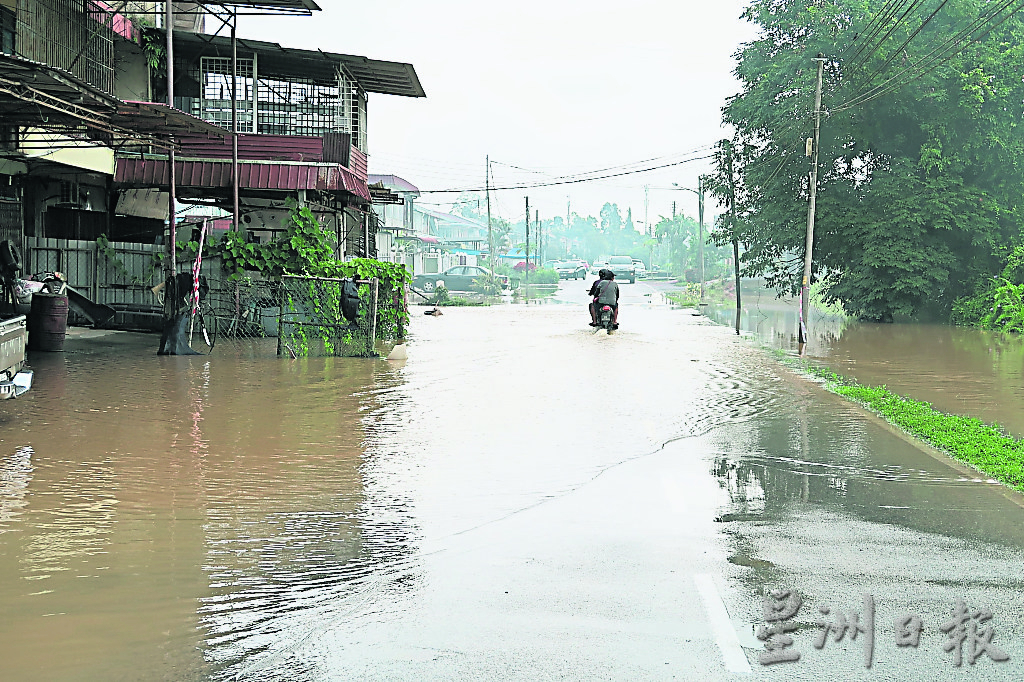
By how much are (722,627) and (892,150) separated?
3426 cm

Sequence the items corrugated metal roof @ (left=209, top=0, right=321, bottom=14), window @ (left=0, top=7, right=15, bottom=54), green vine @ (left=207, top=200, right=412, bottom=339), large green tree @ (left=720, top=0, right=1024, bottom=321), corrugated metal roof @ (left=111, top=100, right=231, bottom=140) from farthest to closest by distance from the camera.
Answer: large green tree @ (left=720, top=0, right=1024, bottom=321) → corrugated metal roof @ (left=209, top=0, right=321, bottom=14) → green vine @ (left=207, top=200, right=412, bottom=339) → window @ (left=0, top=7, right=15, bottom=54) → corrugated metal roof @ (left=111, top=100, right=231, bottom=140)

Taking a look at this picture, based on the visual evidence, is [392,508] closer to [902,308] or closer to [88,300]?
[88,300]

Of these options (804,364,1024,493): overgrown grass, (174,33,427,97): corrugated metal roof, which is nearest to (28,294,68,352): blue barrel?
(174,33,427,97): corrugated metal roof

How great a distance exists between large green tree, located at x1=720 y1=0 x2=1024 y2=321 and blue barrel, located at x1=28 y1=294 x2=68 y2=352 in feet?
72.6

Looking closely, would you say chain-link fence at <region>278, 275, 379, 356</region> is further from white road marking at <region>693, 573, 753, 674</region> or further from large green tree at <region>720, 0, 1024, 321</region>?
large green tree at <region>720, 0, 1024, 321</region>

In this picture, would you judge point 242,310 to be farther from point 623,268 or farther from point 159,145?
point 623,268

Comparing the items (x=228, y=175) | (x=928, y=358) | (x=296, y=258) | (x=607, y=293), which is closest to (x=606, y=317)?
(x=607, y=293)

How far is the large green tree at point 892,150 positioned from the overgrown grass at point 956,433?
17.9 m

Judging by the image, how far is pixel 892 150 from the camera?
36.3 meters

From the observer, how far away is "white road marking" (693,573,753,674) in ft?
15.7

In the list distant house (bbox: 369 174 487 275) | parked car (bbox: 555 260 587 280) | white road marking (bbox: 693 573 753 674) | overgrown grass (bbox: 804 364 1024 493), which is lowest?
white road marking (bbox: 693 573 753 674)

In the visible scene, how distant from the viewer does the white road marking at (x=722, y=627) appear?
15.7 feet

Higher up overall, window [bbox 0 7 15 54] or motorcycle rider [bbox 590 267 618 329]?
window [bbox 0 7 15 54]

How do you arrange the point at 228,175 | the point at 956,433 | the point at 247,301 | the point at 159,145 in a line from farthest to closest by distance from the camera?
the point at 228,175, the point at 247,301, the point at 159,145, the point at 956,433
